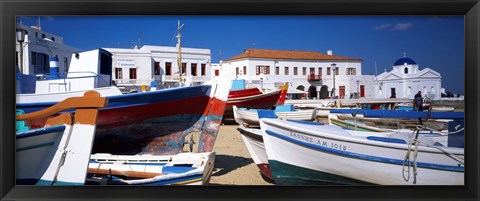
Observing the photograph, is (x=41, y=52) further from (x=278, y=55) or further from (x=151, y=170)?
(x=278, y=55)

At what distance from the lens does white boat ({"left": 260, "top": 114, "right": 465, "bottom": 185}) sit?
11.7 ft

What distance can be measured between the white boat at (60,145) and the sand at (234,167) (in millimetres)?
1821

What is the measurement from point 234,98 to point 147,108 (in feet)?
23.7

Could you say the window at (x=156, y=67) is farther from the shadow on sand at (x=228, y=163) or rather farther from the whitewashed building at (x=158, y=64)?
the shadow on sand at (x=228, y=163)

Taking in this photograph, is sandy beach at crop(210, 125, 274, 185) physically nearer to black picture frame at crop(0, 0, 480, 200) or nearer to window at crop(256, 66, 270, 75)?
black picture frame at crop(0, 0, 480, 200)

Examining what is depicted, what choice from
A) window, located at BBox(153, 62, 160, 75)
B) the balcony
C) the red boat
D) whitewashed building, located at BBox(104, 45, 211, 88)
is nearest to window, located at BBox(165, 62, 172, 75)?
whitewashed building, located at BBox(104, 45, 211, 88)

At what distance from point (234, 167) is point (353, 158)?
2.30 meters

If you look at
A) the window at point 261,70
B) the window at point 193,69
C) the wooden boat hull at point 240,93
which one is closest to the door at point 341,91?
the window at point 261,70

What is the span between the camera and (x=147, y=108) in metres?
5.01

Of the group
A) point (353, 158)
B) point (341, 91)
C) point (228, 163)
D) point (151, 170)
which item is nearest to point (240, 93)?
point (341, 91)

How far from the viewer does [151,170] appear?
13.3ft

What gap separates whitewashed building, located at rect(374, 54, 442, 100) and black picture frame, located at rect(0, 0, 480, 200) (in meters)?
4.22
